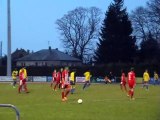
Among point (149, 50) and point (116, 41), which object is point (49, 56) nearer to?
point (116, 41)

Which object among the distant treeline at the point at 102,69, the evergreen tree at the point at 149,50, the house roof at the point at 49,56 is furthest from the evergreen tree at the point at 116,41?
the house roof at the point at 49,56

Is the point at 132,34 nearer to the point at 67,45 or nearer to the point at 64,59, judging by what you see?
the point at 67,45

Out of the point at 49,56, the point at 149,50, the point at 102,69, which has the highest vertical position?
the point at 49,56

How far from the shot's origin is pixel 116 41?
92188mm

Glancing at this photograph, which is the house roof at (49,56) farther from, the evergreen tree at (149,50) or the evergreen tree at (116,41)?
the evergreen tree at (149,50)

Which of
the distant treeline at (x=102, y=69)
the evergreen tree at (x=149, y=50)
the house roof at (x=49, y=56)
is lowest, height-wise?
the distant treeline at (x=102, y=69)

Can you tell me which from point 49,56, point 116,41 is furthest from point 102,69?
point 49,56

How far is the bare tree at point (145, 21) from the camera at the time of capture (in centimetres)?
8779

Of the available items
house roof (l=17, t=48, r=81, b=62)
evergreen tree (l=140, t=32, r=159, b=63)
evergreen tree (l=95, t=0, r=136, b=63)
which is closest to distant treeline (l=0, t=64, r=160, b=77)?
evergreen tree (l=140, t=32, r=159, b=63)

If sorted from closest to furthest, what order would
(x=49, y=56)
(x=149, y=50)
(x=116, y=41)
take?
(x=149, y=50), (x=116, y=41), (x=49, y=56)

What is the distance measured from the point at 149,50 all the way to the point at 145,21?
6.64m

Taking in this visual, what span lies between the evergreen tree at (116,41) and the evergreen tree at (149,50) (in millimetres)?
1914

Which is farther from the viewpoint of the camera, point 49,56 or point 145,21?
point 49,56

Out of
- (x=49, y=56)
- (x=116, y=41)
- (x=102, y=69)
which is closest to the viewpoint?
(x=102, y=69)
